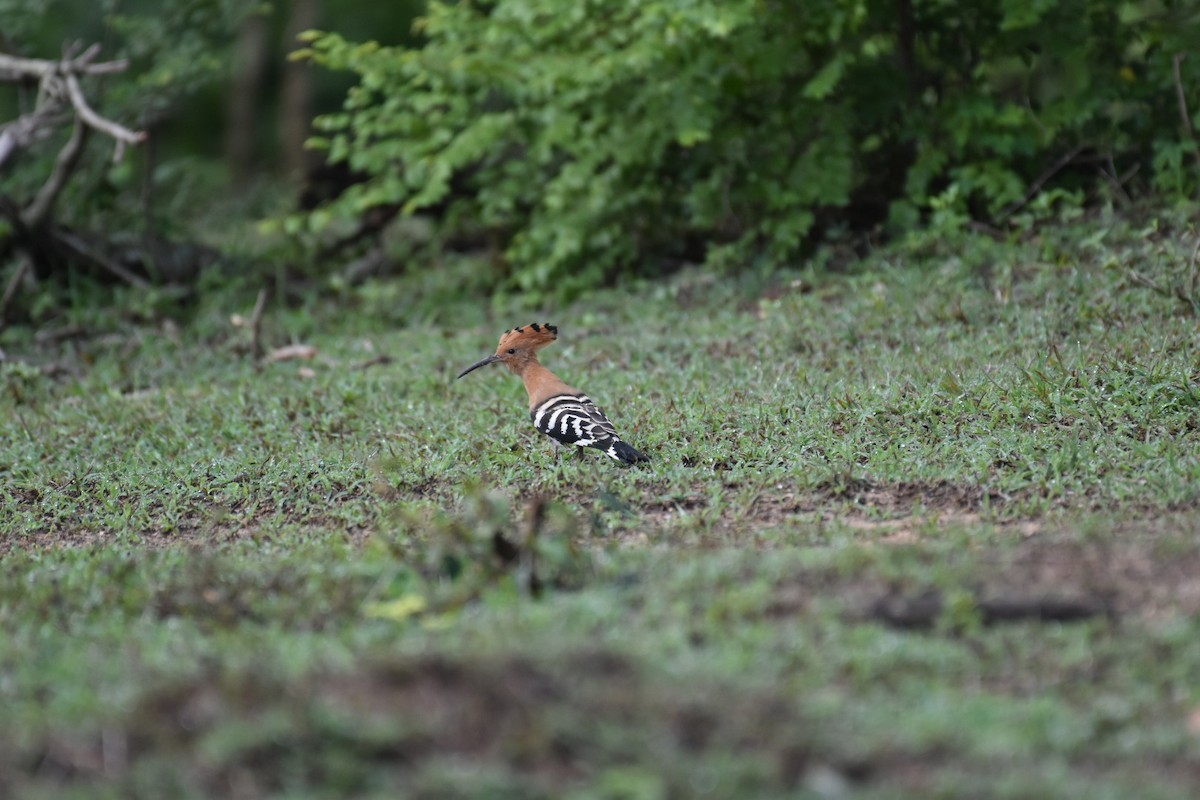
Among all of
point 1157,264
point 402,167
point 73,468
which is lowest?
point 73,468

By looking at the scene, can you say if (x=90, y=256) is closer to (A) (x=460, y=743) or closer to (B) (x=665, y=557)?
(B) (x=665, y=557)

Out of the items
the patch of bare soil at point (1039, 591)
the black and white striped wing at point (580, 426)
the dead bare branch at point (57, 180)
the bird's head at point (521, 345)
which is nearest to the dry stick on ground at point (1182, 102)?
the bird's head at point (521, 345)

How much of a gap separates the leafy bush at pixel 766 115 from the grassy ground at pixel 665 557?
2.82 ft

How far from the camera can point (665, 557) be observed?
4.27 metres

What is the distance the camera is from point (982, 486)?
17.0 ft

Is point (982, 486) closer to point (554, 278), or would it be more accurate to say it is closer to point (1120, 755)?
point (1120, 755)

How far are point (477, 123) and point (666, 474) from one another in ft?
14.8

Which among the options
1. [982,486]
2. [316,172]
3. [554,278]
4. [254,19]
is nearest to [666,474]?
[982,486]

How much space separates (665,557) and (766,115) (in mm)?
5717

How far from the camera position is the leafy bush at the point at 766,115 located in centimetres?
878

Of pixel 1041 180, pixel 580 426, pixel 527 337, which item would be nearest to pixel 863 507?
pixel 580 426

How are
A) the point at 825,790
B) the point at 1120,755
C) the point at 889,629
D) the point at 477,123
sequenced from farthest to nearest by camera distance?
1. the point at 477,123
2. the point at 889,629
3. the point at 1120,755
4. the point at 825,790

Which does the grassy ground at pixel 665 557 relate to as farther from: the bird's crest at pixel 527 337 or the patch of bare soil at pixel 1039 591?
the bird's crest at pixel 527 337

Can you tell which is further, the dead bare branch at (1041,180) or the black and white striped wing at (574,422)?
the dead bare branch at (1041,180)
